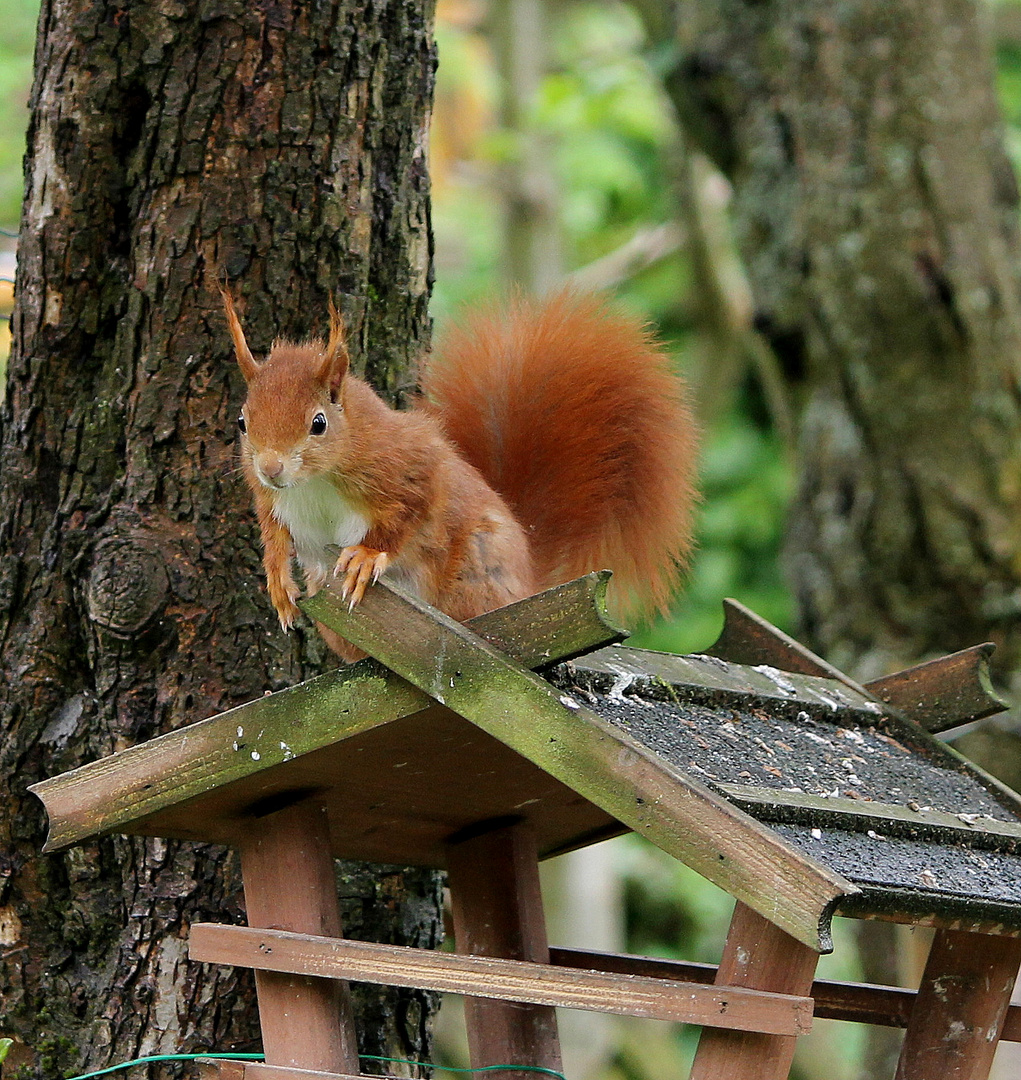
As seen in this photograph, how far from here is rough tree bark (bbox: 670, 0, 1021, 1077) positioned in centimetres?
371

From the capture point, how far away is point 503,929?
1989mm

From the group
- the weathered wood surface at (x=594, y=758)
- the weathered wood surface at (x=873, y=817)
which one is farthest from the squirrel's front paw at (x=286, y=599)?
the weathered wood surface at (x=873, y=817)

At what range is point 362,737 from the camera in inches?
61.1

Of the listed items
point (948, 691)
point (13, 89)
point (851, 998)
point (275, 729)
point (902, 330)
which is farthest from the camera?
point (13, 89)

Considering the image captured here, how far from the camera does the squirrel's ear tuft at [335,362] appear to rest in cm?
171

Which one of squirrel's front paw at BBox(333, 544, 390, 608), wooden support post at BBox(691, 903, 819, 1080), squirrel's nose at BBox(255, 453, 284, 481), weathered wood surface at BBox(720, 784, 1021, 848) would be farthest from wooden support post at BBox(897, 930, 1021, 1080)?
squirrel's nose at BBox(255, 453, 284, 481)

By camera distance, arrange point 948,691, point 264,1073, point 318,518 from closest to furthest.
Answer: point 264,1073, point 318,518, point 948,691

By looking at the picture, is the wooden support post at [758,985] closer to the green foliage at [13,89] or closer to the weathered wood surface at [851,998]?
the weathered wood surface at [851,998]

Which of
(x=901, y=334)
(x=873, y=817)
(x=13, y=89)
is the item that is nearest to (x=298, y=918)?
(x=873, y=817)

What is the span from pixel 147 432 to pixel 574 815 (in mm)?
790

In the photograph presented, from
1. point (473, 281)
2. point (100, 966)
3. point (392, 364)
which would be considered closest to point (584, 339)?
point (392, 364)

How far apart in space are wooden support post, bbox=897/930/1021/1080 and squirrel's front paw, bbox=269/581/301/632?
0.88 metres

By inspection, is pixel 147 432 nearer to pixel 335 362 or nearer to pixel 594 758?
pixel 335 362

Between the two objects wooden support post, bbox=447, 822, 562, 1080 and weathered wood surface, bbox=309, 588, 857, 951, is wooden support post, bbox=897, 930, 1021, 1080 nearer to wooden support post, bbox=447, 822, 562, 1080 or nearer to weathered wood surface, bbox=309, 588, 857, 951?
wooden support post, bbox=447, 822, 562, 1080
